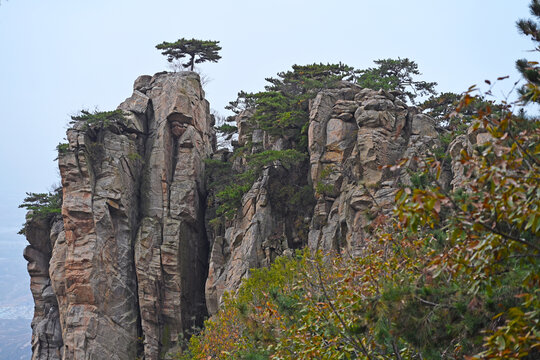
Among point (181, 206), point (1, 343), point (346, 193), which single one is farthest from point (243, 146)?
point (1, 343)

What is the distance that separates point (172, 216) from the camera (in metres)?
34.9

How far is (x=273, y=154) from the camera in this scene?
30.9m

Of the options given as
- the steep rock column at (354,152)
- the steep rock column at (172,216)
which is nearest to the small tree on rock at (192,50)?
the steep rock column at (172,216)

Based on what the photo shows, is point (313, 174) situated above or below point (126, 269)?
above

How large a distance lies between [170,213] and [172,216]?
0.26 metres

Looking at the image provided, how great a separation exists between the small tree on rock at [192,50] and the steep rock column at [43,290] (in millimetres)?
14446

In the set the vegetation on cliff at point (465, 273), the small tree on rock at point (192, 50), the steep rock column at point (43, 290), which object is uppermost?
the small tree on rock at point (192, 50)

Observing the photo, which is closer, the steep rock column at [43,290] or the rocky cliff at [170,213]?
the rocky cliff at [170,213]

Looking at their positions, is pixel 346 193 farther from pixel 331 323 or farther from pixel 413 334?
pixel 413 334

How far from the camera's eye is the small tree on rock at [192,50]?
42188 mm

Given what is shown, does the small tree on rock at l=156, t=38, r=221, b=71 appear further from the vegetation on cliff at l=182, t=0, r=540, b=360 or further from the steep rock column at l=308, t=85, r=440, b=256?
the vegetation on cliff at l=182, t=0, r=540, b=360

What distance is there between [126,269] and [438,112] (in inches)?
813

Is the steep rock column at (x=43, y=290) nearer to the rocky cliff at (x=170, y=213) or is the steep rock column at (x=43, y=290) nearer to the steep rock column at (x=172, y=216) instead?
the rocky cliff at (x=170, y=213)

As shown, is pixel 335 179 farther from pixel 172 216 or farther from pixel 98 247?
pixel 98 247
